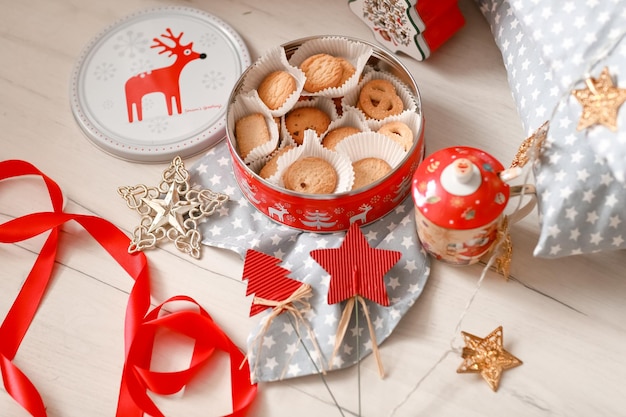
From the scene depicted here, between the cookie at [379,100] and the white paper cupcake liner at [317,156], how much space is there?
0.09 metres

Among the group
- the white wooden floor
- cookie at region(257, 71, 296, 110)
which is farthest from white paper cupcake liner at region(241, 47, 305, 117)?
the white wooden floor

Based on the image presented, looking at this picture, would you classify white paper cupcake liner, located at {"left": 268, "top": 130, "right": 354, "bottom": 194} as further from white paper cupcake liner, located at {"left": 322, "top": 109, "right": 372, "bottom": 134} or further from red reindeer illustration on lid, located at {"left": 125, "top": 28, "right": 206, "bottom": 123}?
red reindeer illustration on lid, located at {"left": 125, "top": 28, "right": 206, "bottom": 123}

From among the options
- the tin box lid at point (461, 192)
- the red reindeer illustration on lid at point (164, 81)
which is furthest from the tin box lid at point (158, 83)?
the tin box lid at point (461, 192)

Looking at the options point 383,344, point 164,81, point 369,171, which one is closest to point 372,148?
point 369,171

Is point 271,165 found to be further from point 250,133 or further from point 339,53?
point 339,53

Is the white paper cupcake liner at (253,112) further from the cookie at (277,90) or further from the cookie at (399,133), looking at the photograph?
the cookie at (399,133)

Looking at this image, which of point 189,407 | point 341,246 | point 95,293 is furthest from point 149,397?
→ point 341,246

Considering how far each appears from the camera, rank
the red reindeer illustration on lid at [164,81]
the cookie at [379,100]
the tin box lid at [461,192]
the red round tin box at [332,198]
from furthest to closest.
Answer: the red reindeer illustration on lid at [164,81], the cookie at [379,100], the red round tin box at [332,198], the tin box lid at [461,192]

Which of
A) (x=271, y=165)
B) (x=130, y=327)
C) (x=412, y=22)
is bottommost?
(x=130, y=327)

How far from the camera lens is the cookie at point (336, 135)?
93cm

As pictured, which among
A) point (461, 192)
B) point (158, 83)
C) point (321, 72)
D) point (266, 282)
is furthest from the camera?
point (158, 83)

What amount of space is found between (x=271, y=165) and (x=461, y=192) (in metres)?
0.29

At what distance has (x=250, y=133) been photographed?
936 millimetres

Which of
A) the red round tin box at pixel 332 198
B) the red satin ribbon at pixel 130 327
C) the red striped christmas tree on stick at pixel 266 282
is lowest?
the red satin ribbon at pixel 130 327
